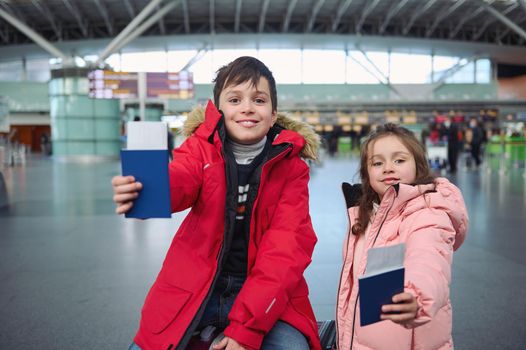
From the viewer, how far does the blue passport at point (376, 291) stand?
112cm

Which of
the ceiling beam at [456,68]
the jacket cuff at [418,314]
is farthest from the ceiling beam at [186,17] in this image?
the jacket cuff at [418,314]

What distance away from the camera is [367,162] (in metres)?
A: 2.05

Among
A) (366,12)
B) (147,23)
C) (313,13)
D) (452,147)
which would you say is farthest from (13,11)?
(452,147)

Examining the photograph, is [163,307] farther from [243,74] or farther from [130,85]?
[130,85]

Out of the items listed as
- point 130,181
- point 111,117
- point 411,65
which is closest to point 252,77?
point 130,181

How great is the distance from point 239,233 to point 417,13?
4247cm

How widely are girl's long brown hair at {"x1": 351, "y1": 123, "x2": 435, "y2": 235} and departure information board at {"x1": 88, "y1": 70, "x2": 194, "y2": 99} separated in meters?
19.9

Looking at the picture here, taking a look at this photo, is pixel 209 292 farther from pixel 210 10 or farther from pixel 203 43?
pixel 203 43

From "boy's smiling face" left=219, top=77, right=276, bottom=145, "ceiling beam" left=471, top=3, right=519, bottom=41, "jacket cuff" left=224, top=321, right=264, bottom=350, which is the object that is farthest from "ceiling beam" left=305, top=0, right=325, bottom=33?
"jacket cuff" left=224, top=321, right=264, bottom=350

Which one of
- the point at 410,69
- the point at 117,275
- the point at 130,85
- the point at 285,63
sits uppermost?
the point at 285,63

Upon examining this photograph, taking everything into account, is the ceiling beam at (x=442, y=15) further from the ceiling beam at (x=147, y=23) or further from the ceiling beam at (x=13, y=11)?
the ceiling beam at (x=13, y=11)

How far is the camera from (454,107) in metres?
38.9

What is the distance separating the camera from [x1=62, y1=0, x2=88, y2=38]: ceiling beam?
3579 cm

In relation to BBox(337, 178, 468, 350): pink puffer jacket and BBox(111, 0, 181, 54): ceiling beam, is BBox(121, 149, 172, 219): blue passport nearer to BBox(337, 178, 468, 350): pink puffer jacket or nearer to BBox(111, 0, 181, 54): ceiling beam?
BBox(337, 178, 468, 350): pink puffer jacket
